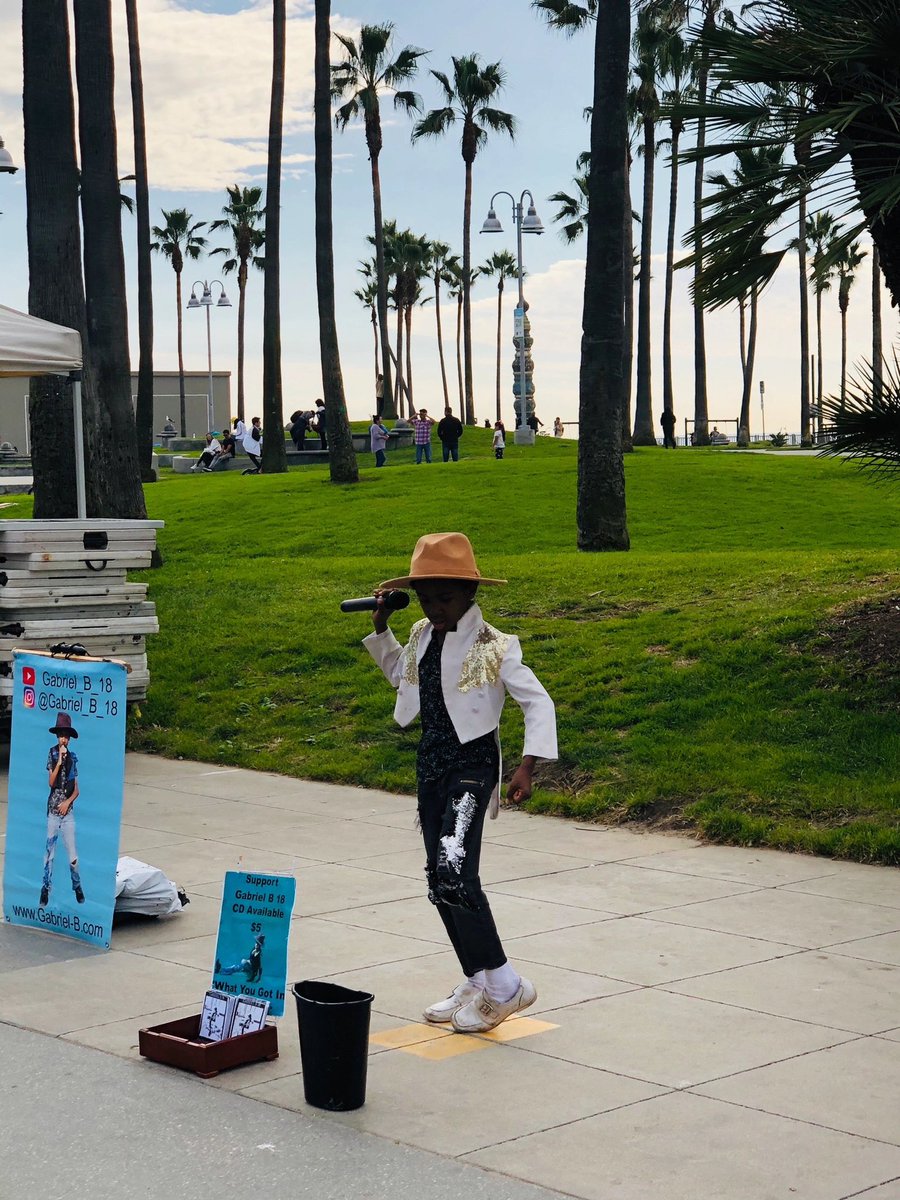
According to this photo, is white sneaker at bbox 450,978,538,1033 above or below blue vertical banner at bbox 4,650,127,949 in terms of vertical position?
below

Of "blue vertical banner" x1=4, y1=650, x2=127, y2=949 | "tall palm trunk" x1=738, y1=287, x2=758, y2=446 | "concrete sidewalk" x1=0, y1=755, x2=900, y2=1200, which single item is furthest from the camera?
"tall palm trunk" x1=738, y1=287, x2=758, y2=446

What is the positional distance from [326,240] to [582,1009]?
89.2ft

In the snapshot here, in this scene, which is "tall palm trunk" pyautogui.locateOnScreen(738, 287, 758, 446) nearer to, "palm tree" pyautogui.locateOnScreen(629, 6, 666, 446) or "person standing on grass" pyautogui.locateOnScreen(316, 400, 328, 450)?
"palm tree" pyautogui.locateOnScreen(629, 6, 666, 446)

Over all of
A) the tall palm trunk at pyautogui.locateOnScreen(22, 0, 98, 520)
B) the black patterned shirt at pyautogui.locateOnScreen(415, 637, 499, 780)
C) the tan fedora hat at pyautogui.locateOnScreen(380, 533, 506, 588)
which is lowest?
the black patterned shirt at pyautogui.locateOnScreen(415, 637, 499, 780)

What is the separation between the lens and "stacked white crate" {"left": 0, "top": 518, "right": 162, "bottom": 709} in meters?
11.2

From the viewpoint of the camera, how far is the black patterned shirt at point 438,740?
5.53 metres

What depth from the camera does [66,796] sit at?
6.86 metres

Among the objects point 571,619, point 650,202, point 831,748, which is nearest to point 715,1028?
point 831,748

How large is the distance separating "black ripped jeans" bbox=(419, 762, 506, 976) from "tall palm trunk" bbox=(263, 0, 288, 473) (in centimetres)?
3105

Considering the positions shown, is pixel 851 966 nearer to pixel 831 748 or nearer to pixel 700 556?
pixel 831 748

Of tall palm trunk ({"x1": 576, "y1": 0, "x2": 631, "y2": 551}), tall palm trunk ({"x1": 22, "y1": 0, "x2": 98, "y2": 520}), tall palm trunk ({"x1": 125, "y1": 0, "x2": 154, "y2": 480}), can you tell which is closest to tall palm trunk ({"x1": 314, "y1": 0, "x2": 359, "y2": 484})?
tall palm trunk ({"x1": 125, "y1": 0, "x2": 154, "y2": 480})

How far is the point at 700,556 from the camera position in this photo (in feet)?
57.8

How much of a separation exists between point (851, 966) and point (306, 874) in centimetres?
307

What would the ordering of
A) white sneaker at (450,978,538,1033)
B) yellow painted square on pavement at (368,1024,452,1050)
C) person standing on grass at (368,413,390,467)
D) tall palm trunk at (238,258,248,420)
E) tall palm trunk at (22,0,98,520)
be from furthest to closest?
1. tall palm trunk at (238,258,248,420)
2. person standing on grass at (368,413,390,467)
3. tall palm trunk at (22,0,98,520)
4. white sneaker at (450,978,538,1033)
5. yellow painted square on pavement at (368,1024,452,1050)
